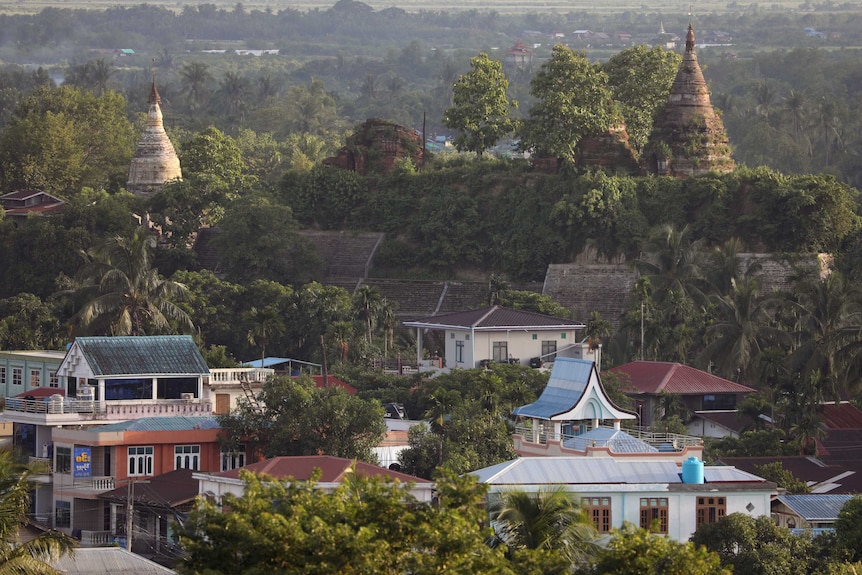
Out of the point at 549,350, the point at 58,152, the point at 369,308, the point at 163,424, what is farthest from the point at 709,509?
the point at 58,152

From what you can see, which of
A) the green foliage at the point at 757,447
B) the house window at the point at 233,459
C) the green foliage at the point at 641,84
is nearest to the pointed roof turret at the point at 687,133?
the green foliage at the point at 641,84

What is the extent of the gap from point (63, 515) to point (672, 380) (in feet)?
49.0

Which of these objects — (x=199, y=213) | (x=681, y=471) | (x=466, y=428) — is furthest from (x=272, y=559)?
(x=199, y=213)

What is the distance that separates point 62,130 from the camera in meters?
82.4

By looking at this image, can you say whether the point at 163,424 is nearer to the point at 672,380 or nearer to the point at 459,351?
the point at 459,351

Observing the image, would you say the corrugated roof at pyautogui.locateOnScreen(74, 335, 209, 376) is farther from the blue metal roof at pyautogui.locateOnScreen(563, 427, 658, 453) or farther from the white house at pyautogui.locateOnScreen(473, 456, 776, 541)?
the white house at pyautogui.locateOnScreen(473, 456, 776, 541)

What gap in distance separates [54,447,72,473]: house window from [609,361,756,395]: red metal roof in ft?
42.9

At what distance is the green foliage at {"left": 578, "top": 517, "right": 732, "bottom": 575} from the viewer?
2786 centimetres

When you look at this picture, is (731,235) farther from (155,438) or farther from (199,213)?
(155,438)

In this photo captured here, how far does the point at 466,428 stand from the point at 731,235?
2169 centimetres

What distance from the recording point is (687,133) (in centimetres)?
6719

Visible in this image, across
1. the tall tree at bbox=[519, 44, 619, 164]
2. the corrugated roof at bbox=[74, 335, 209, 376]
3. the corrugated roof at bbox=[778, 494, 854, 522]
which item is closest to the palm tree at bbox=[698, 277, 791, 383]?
the tall tree at bbox=[519, 44, 619, 164]

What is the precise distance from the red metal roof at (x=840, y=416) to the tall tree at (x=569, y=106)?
16.1m

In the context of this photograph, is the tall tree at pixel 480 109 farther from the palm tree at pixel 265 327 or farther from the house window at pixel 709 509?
the house window at pixel 709 509
